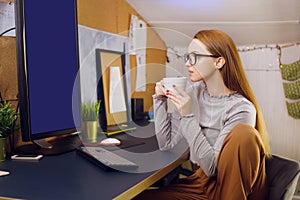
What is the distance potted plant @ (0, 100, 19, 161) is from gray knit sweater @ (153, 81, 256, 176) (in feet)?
1.91

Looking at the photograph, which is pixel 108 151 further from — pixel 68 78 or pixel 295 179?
pixel 295 179

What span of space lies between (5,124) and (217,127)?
2.67 ft

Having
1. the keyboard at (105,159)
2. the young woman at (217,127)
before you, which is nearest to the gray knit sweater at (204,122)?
the young woman at (217,127)

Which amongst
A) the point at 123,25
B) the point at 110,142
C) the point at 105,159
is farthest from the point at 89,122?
the point at 123,25

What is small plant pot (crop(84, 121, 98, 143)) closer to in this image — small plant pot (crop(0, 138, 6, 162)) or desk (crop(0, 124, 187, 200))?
desk (crop(0, 124, 187, 200))

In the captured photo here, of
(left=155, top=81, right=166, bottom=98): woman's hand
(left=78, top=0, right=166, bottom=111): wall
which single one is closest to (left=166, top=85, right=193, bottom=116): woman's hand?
(left=155, top=81, right=166, bottom=98): woman's hand

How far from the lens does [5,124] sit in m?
1.37

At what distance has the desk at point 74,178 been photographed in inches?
38.7

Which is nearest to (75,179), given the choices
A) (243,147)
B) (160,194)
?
(160,194)

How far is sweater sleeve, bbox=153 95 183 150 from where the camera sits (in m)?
1.57

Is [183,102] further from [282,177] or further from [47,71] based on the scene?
[47,71]

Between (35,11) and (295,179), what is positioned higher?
(35,11)

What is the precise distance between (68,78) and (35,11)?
1.09 feet

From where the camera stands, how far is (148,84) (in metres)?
2.62
